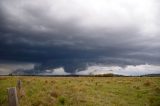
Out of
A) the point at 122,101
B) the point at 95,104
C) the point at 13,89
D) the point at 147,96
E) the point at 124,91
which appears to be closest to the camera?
the point at 13,89

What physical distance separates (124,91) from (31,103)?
10.9m

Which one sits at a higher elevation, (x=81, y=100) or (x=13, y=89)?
(x=13, y=89)

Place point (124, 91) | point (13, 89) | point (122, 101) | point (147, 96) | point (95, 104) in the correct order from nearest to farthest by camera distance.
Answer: point (13, 89) < point (95, 104) < point (122, 101) < point (147, 96) < point (124, 91)

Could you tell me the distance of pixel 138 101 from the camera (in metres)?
22.7

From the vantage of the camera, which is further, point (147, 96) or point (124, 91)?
point (124, 91)

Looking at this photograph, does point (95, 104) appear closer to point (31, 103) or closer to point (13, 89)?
point (31, 103)

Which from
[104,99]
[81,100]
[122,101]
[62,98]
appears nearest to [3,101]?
[62,98]

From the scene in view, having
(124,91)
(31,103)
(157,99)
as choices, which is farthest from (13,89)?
(124,91)

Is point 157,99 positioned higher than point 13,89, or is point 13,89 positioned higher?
point 13,89

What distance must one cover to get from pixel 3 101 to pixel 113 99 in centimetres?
894

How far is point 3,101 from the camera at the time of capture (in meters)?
22.4

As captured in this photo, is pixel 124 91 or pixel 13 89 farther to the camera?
pixel 124 91

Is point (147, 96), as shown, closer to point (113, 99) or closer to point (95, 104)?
point (113, 99)

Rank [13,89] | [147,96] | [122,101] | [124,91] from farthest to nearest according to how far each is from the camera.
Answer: [124,91]
[147,96]
[122,101]
[13,89]
